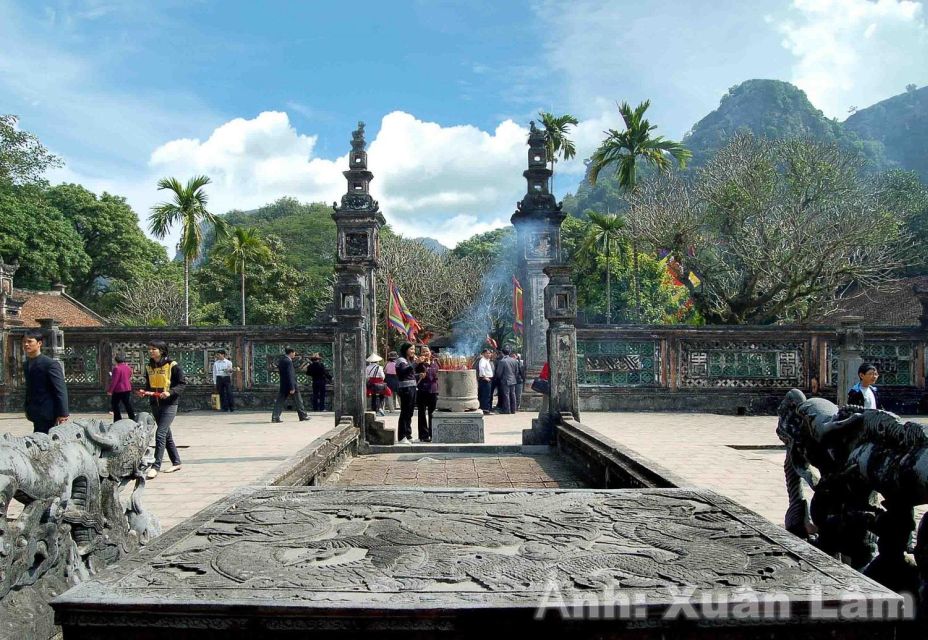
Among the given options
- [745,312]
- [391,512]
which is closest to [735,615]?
[391,512]

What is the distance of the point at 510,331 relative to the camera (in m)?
36.0

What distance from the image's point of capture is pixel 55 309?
30.3 meters

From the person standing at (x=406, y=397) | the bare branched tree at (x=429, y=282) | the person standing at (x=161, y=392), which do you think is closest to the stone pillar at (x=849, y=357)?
the person standing at (x=406, y=397)

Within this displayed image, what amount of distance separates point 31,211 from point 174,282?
23.8ft

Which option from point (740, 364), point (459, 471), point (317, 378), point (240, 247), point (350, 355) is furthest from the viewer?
point (240, 247)

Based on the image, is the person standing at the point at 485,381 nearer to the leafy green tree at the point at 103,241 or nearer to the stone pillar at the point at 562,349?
the stone pillar at the point at 562,349

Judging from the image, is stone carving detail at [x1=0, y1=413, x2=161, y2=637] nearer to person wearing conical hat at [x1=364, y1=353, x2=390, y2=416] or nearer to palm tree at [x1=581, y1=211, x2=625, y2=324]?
person wearing conical hat at [x1=364, y1=353, x2=390, y2=416]

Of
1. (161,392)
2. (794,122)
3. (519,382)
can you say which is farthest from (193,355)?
(794,122)

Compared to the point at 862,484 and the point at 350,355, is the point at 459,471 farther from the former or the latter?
the point at 862,484

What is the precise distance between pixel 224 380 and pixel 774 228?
1567 centimetres

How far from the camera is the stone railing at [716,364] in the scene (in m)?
16.1

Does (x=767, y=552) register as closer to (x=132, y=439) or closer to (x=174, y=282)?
(x=132, y=439)

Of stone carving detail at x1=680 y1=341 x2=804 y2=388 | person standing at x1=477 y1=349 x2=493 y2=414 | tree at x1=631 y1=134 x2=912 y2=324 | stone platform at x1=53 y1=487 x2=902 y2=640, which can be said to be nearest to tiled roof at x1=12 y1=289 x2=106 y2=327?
person standing at x1=477 y1=349 x2=493 y2=414

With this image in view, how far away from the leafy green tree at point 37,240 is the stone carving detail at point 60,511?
34.2 m
